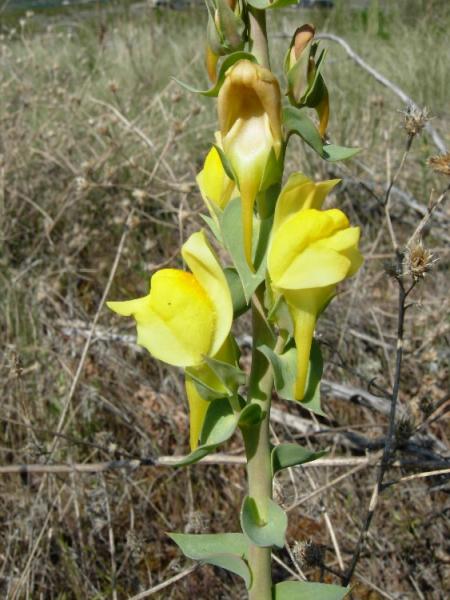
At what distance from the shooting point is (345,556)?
4.39 ft

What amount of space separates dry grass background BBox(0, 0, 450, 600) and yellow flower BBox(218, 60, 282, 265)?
1.45ft

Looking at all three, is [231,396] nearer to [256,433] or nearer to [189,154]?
[256,433]

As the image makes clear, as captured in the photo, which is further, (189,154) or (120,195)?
(189,154)

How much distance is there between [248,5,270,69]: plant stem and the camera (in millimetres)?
709

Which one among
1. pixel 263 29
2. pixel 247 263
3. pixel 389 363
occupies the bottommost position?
pixel 389 363

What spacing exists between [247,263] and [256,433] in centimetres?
19

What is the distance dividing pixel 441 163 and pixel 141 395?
92cm

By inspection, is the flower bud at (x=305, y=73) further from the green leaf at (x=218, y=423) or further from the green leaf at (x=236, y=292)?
the green leaf at (x=218, y=423)

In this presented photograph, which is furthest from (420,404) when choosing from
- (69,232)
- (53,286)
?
(69,232)

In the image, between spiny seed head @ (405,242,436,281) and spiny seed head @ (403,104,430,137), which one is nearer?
spiny seed head @ (405,242,436,281)

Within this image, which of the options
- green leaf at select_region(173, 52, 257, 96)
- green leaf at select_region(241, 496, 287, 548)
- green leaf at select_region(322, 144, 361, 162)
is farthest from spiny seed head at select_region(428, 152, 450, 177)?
green leaf at select_region(241, 496, 287, 548)

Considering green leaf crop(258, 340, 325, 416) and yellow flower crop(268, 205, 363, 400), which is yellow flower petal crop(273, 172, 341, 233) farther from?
green leaf crop(258, 340, 325, 416)

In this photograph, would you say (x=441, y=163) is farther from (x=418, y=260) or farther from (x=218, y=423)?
(x=218, y=423)

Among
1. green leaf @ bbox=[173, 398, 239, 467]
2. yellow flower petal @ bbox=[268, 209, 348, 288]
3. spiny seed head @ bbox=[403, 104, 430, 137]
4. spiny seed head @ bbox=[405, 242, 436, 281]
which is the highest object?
yellow flower petal @ bbox=[268, 209, 348, 288]
